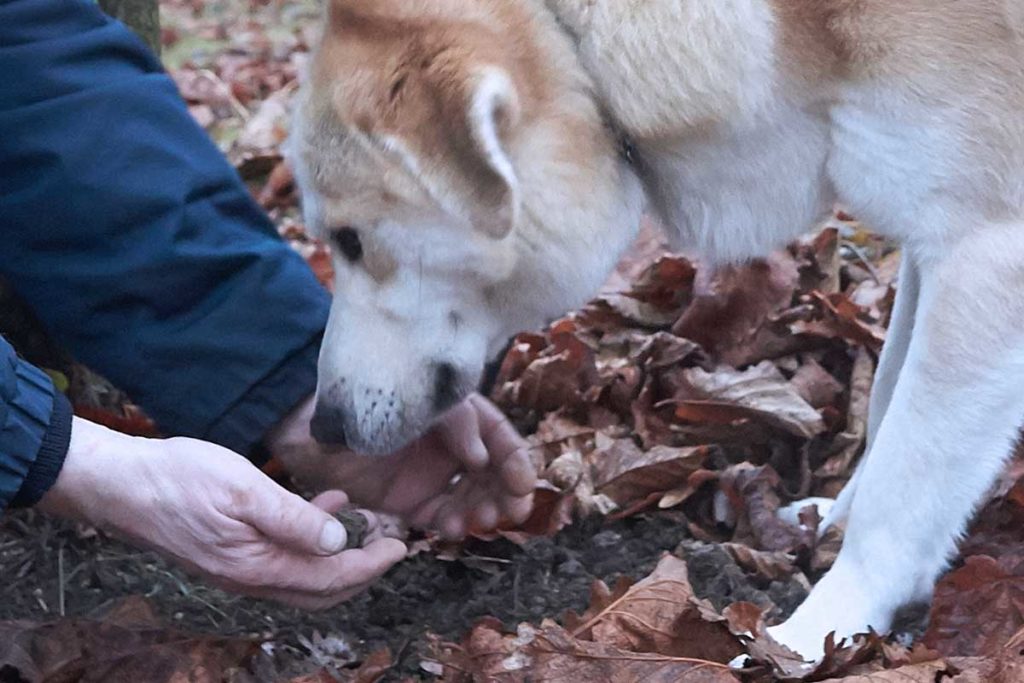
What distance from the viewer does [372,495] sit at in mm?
2377

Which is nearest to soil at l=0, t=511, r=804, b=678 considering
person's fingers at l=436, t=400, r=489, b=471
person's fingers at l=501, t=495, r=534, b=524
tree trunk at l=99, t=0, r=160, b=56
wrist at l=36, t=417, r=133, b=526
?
person's fingers at l=501, t=495, r=534, b=524

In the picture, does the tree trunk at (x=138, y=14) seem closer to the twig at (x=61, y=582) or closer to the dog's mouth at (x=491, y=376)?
the dog's mouth at (x=491, y=376)

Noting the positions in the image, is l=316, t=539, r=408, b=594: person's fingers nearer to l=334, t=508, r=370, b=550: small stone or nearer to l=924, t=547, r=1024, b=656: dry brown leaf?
l=334, t=508, r=370, b=550: small stone

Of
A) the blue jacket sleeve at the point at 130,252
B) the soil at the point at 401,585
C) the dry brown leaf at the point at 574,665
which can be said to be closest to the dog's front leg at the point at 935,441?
the soil at the point at 401,585

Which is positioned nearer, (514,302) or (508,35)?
(508,35)

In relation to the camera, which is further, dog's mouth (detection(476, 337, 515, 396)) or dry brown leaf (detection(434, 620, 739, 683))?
dog's mouth (detection(476, 337, 515, 396))

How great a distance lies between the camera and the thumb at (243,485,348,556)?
1.81m

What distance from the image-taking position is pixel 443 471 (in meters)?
2.37

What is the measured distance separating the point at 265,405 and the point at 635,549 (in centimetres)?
68

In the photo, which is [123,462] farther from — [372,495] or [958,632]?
[958,632]

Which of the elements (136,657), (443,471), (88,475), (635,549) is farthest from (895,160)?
(136,657)

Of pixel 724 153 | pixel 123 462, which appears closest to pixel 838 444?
pixel 724 153

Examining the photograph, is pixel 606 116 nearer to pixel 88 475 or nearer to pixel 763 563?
pixel 763 563

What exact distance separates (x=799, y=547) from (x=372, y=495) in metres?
0.73
